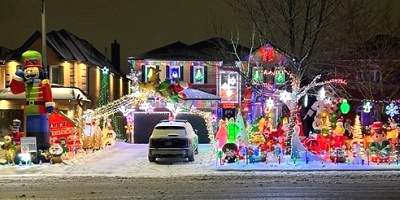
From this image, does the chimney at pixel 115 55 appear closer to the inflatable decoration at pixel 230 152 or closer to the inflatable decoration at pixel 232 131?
the inflatable decoration at pixel 232 131

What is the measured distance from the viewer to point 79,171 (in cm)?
1925

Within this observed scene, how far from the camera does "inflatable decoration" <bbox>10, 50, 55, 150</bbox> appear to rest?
21.2 meters

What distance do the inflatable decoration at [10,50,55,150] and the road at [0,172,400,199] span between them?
4164 millimetres

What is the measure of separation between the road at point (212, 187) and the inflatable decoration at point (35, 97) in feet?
13.7

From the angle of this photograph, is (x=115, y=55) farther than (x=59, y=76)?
Yes

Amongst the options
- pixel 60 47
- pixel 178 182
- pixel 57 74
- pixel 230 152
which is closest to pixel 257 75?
pixel 57 74

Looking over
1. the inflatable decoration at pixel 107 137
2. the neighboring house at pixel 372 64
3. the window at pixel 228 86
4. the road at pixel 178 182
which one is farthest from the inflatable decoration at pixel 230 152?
the window at pixel 228 86

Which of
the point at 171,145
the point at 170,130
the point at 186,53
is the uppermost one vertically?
the point at 186,53

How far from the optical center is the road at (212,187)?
505 inches

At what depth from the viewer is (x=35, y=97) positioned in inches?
838

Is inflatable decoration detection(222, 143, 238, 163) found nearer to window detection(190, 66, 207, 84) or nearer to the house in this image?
the house

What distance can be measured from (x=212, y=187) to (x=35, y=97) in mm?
9981

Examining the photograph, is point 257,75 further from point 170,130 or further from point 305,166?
point 305,166

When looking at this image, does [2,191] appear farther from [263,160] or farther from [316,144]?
[316,144]
